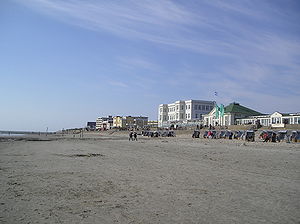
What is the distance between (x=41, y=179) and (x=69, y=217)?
4598mm

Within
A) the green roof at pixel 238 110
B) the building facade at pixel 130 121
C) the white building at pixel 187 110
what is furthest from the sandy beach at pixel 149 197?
the building facade at pixel 130 121

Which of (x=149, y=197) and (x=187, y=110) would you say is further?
(x=187, y=110)

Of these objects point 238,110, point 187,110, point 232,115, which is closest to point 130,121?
point 187,110

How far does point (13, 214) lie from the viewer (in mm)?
5938

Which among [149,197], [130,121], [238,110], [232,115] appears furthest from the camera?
[130,121]

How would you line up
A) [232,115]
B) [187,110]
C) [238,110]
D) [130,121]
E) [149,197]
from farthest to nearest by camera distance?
1. [130,121]
2. [187,110]
3. [238,110]
4. [232,115]
5. [149,197]

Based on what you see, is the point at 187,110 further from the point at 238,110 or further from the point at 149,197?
the point at 149,197

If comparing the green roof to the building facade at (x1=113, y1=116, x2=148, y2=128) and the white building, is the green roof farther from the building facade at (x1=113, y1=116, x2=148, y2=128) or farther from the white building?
the building facade at (x1=113, y1=116, x2=148, y2=128)

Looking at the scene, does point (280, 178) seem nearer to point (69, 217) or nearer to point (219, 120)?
point (69, 217)

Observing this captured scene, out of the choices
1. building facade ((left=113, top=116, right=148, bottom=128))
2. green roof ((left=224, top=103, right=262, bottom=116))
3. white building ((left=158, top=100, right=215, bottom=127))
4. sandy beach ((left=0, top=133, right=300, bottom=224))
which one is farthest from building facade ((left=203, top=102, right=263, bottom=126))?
building facade ((left=113, top=116, right=148, bottom=128))

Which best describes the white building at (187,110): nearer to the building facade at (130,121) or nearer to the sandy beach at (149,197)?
the building facade at (130,121)

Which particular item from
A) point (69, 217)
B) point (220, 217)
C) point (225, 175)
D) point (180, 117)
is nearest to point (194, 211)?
point (220, 217)

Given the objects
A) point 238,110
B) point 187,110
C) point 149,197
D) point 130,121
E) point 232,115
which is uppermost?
point 187,110

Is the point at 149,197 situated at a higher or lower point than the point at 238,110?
lower
